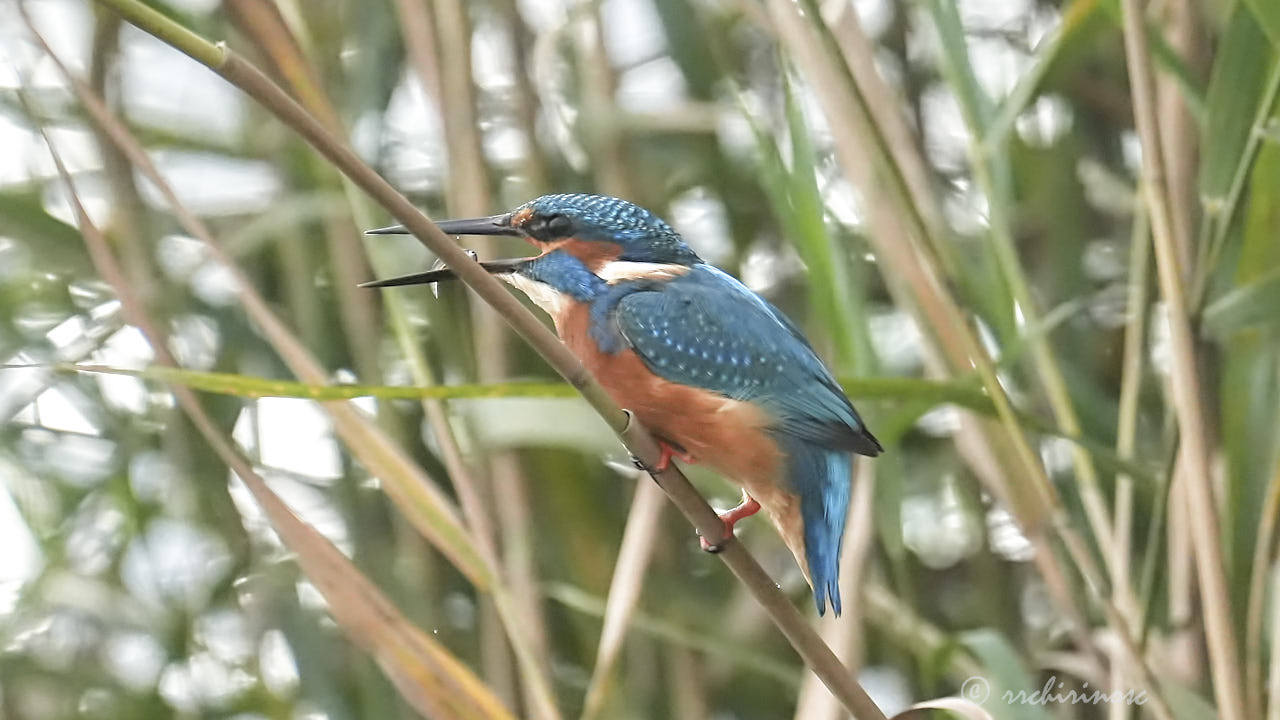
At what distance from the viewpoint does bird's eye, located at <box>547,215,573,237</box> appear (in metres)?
0.88

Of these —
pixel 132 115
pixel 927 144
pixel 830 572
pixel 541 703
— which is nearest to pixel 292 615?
pixel 541 703

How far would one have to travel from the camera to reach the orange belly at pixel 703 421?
2.77ft

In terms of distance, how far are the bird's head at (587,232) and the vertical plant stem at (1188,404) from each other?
1.15 feet

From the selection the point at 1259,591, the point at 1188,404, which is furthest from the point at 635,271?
the point at 1259,591

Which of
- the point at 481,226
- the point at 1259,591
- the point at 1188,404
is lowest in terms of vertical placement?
the point at 1259,591

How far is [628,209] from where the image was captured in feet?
3.04

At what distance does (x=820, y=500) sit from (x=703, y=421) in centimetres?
9

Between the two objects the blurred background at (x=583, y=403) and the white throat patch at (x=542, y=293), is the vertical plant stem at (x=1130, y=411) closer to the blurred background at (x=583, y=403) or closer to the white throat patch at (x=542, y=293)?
the blurred background at (x=583, y=403)

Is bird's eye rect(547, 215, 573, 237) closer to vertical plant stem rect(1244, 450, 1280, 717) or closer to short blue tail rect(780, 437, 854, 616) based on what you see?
short blue tail rect(780, 437, 854, 616)

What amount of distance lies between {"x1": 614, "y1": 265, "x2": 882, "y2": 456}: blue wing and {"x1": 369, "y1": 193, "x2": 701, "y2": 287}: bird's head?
38 millimetres

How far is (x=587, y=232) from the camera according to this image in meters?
0.90

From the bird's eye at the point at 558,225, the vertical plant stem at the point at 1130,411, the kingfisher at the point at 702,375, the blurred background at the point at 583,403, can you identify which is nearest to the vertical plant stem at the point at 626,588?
the blurred background at the point at 583,403

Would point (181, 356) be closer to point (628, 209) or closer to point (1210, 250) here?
point (628, 209)

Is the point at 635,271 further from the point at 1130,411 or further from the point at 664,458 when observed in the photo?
the point at 1130,411
